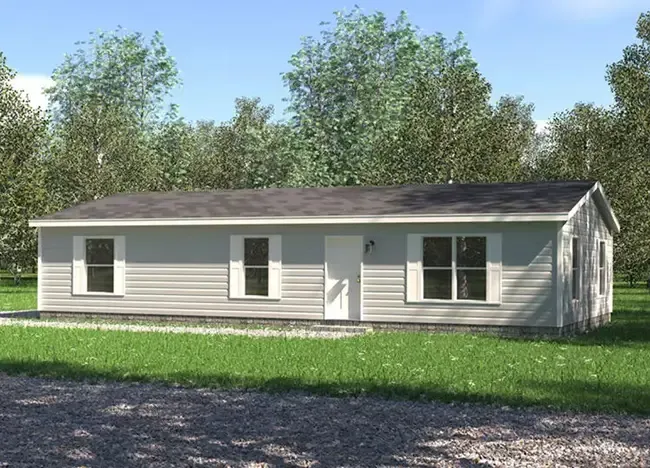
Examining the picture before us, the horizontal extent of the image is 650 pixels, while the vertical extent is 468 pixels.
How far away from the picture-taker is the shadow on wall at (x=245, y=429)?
7.29 meters

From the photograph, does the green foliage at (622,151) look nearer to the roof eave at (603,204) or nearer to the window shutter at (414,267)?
the roof eave at (603,204)

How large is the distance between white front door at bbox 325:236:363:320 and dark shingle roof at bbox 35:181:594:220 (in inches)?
32.1

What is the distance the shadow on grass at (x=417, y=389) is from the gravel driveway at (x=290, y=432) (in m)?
0.43

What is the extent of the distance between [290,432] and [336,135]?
40.3 meters

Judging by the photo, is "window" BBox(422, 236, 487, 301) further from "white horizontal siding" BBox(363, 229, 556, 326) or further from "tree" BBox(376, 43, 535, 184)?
"tree" BBox(376, 43, 535, 184)

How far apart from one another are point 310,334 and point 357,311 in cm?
238

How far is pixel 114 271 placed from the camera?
22375 mm

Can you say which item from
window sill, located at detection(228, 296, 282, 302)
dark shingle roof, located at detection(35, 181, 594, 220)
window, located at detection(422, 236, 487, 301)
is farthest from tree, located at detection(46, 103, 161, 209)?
window, located at detection(422, 236, 487, 301)

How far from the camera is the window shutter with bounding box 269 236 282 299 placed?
821 inches

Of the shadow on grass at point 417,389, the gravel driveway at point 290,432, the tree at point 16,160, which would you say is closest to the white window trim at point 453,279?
the shadow on grass at point 417,389

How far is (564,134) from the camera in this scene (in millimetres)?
45750

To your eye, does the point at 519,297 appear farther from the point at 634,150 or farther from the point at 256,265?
the point at 634,150

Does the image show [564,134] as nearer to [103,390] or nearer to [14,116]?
[14,116]

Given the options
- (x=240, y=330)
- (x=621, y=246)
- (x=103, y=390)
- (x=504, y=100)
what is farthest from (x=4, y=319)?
(x=504, y=100)
